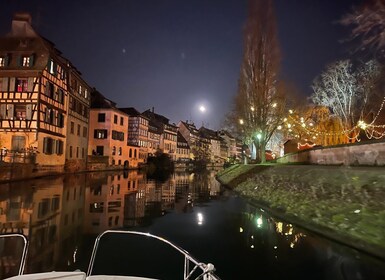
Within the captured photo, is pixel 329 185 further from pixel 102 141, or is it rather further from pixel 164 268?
pixel 102 141

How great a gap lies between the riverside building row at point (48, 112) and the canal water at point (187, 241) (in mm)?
18709

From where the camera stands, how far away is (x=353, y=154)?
1923cm

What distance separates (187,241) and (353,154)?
14127mm

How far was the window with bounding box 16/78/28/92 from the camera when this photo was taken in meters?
34.3

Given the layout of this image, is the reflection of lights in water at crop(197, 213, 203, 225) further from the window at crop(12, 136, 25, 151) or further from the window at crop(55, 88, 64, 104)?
the window at crop(55, 88, 64, 104)

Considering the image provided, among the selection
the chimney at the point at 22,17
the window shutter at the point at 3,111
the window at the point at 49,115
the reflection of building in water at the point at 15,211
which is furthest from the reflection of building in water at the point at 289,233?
the chimney at the point at 22,17

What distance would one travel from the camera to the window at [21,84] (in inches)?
1352

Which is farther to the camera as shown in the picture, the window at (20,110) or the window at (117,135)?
the window at (117,135)

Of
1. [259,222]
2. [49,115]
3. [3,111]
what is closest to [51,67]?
[49,115]

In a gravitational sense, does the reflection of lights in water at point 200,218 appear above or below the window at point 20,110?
below

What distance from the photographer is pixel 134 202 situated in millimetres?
18609

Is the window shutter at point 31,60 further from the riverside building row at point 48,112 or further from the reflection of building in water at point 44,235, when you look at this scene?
the reflection of building in water at point 44,235

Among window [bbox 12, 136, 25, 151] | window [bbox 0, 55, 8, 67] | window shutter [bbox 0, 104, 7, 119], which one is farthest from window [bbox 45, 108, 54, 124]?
window [bbox 0, 55, 8, 67]

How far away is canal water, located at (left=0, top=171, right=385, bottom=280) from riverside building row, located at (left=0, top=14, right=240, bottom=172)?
61.4ft
